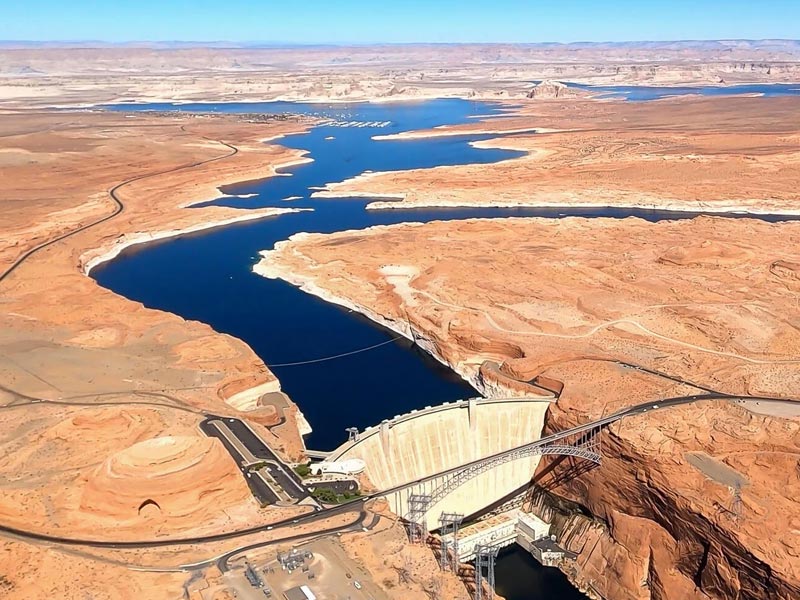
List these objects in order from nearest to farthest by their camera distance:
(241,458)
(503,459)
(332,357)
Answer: (241,458)
(503,459)
(332,357)

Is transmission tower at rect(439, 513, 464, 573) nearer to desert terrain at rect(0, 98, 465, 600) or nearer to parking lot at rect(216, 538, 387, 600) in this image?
desert terrain at rect(0, 98, 465, 600)

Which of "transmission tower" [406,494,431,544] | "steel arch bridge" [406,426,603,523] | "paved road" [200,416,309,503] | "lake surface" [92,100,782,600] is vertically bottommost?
"lake surface" [92,100,782,600]

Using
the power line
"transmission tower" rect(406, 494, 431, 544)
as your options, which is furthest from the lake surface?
"transmission tower" rect(406, 494, 431, 544)

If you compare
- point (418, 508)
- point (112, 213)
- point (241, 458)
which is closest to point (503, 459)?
point (418, 508)

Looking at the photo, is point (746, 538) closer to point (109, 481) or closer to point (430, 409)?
point (430, 409)

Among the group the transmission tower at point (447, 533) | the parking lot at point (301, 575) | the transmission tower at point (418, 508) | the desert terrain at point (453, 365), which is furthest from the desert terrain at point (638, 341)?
the parking lot at point (301, 575)

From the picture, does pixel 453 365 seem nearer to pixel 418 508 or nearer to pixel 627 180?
pixel 418 508
